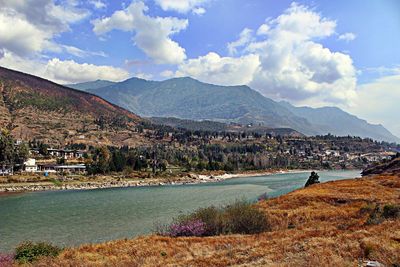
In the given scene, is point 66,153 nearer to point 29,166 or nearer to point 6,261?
point 29,166

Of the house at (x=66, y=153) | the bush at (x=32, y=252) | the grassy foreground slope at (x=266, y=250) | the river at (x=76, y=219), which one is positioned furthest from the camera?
the house at (x=66, y=153)

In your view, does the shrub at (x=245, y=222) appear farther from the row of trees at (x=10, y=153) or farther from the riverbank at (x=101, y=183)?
the row of trees at (x=10, y=153)

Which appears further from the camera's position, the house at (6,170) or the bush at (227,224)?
the house at (6,170)

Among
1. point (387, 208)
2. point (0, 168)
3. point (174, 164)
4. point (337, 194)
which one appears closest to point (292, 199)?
point (337, 194)

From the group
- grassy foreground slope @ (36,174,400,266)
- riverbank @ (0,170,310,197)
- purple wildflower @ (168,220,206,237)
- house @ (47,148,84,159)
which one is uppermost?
house @ (47,148,84,159)

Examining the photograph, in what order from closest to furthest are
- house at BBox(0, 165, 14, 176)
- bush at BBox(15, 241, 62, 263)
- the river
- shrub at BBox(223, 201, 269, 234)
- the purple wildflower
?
bush at BBox(15, 241, 62, 263) → shrub at BBox(223, 201, 269, 234) → the purple wildflower → the river → house at BBox(0, 165, 14, 176)

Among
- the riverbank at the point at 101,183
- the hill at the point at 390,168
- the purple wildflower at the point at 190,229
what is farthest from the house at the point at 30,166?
the purple wildflower at the point at 190,229

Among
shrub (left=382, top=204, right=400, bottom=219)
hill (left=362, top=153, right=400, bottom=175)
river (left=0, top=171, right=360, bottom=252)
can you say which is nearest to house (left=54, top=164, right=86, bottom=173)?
river (left=0, top=171, right=360, bottom=252)

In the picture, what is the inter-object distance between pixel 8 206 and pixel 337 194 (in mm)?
53810

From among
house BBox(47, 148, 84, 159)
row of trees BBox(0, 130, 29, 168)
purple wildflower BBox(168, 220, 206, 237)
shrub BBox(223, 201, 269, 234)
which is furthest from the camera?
house BBox(47, 148, 84, 159)

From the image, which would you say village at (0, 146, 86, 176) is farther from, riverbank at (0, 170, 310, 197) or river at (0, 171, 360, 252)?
river at (0, 171, 360, 252)

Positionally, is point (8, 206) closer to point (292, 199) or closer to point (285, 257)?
point (292, 199)

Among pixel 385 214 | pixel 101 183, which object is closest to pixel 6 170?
pixel 101 183

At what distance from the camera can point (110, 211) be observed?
54.8 metres
